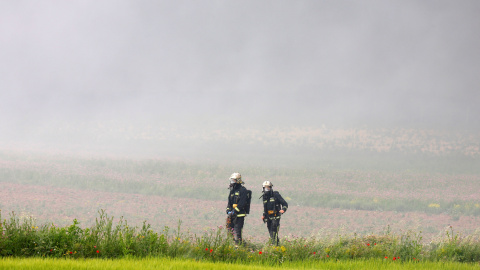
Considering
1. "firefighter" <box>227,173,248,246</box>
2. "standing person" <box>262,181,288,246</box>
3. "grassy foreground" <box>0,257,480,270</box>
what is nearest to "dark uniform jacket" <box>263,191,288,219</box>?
"standing person" <box>262,181,288,246</box>

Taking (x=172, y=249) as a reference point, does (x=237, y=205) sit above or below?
above

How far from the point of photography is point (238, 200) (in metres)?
13.3

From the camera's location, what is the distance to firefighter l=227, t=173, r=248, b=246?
1320 centimetres

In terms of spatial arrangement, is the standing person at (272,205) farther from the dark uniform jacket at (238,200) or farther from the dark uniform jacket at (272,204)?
the dark uniform jacket at (238,200)

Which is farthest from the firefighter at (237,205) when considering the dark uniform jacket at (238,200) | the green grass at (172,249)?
the green grass at (172,249)

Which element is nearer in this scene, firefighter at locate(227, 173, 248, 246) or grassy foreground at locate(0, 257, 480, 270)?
grassy foreground at locate(0, 257, 480, 270)

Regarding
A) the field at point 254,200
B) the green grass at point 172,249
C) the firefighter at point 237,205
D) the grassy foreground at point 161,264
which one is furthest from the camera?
the field at point 254,200

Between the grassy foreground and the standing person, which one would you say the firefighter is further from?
the grassy foreground

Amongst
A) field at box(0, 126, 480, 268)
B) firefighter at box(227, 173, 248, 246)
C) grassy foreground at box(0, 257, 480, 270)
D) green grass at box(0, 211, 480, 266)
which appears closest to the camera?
grassy foreground at box(0, 257, 480, 270)

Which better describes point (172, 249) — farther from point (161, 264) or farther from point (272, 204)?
point (272, 204)

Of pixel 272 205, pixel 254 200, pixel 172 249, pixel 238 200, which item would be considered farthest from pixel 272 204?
pixel 254 200

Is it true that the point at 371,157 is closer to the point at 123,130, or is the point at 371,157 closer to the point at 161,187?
the point at 161,187

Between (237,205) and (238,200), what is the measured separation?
0.17 metres

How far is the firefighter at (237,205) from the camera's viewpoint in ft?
43.3
